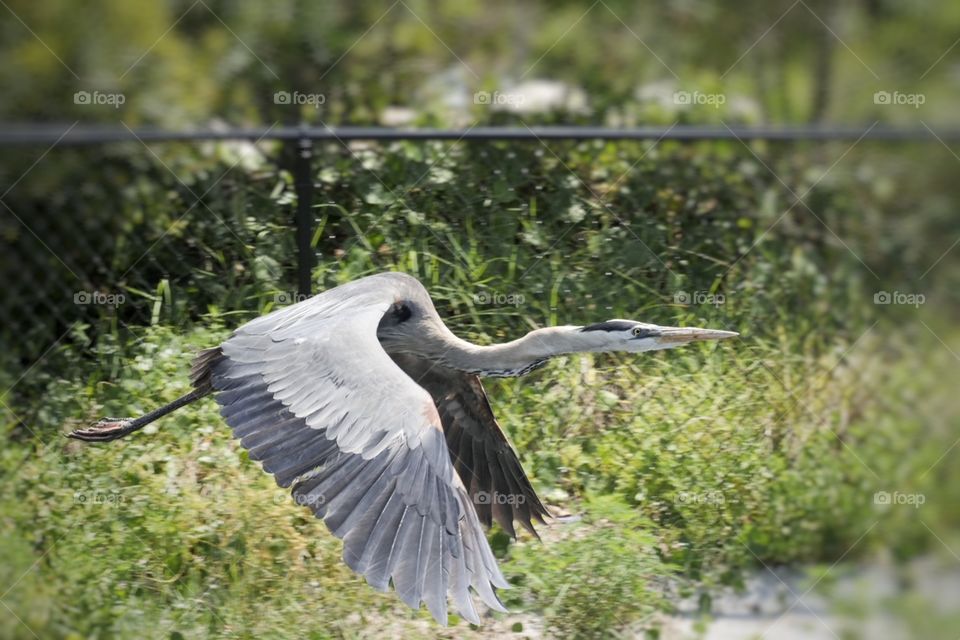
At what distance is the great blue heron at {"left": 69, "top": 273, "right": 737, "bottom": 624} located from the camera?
3.49 metres

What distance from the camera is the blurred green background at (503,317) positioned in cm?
421

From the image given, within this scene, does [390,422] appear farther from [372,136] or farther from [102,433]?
[372,136]

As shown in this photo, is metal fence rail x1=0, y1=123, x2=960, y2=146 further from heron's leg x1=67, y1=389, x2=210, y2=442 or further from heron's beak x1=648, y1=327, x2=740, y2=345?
heron's leg x1=67, y1=389, x2=210, y2=442

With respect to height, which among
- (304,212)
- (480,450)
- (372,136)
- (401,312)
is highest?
(372,136)

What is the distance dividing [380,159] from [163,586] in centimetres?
222

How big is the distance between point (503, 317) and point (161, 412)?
1596mm

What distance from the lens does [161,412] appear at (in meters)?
4.36

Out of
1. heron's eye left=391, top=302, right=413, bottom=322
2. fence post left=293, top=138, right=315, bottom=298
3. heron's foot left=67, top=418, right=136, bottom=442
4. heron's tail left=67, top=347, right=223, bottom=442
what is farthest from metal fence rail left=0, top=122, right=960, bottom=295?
heron's foot left=67, top=418, right=136, bottom=442

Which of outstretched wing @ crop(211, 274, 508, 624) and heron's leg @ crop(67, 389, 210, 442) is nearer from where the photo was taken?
outstretched wing @ crop(211, 274, 508, 624)

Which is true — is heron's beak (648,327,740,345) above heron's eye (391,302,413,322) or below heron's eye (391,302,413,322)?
below

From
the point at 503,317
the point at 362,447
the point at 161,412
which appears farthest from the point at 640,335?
the point at 161,412

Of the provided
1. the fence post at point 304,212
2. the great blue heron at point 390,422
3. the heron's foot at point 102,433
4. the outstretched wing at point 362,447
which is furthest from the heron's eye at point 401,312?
the heron's foot at point 102,433

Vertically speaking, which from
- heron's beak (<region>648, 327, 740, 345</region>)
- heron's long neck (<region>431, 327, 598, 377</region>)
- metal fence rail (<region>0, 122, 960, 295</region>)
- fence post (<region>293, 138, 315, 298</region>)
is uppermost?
metal fence rail (<region>0, 122, 960, 295</region>)

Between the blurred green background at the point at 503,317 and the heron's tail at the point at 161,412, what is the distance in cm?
16
